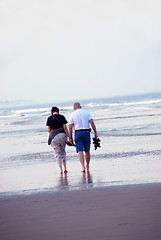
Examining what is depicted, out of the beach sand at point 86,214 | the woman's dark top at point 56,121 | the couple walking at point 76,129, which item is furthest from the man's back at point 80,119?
the beach sand at point 86,214

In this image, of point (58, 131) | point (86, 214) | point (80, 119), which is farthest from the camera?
point (58, 131)

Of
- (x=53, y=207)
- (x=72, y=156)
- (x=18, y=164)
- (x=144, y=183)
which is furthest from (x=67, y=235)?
(x=72, y=156)

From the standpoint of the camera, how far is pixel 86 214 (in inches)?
215

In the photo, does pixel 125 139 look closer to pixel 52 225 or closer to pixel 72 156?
pixel 72 156

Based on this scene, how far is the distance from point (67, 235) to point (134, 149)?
8054mm

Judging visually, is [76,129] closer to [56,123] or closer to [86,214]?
[56,123]

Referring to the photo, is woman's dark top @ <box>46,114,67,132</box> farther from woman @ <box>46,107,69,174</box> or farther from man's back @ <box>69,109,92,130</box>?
man's back @ <box>69,109,92,130</box>

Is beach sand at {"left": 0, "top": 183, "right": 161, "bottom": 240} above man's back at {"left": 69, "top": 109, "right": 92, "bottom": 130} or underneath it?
underneath

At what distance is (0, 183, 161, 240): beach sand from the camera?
472 centimetres

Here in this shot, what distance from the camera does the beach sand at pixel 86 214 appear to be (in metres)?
4.72

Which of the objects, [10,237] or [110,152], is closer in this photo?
[10,237]

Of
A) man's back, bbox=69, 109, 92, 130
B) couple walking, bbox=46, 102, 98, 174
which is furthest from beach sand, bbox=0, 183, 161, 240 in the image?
man's back, bbox=69, 109, 92, 130

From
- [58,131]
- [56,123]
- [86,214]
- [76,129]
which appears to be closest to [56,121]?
[56,123]

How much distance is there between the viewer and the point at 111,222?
5020 mm
